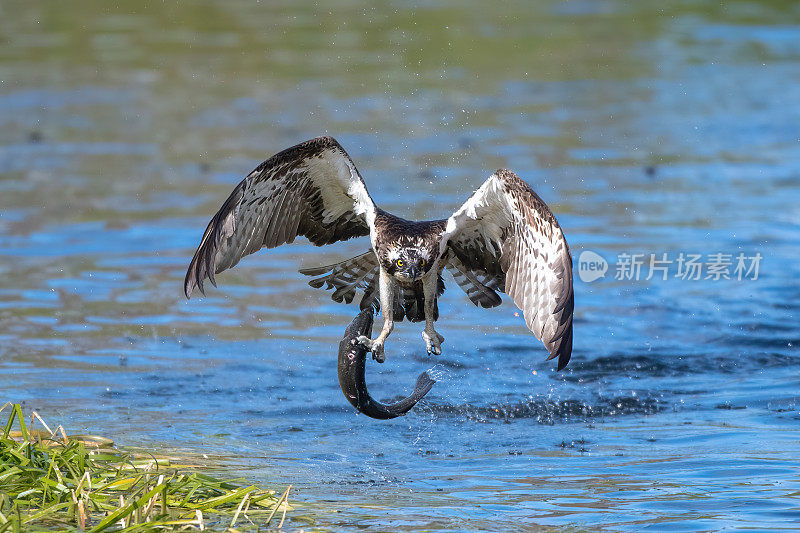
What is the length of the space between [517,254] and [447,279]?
3.98 meters

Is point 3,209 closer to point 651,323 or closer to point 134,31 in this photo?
point 651,323

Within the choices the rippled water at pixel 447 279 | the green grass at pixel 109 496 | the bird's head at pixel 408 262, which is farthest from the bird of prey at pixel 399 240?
the green grass at pixel 109 496

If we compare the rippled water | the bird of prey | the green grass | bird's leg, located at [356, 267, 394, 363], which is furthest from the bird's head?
the green grass

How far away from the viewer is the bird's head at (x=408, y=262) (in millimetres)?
6488

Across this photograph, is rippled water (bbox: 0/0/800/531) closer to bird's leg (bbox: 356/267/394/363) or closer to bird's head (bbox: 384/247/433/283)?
bird's leg (bbox: 356/267/394/363)

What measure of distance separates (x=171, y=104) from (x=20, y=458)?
35.5 ft

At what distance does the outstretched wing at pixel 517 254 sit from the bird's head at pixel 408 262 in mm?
248

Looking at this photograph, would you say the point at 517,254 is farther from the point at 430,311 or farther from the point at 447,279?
the point at 447,279

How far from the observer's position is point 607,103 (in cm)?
1582

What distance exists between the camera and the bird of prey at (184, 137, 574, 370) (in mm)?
6281

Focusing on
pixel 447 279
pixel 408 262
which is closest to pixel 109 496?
pixel 408 262

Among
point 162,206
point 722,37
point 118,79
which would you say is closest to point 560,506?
point 162,206

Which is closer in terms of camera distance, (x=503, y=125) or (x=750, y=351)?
(x=750, y=351)

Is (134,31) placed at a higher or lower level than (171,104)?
higher
